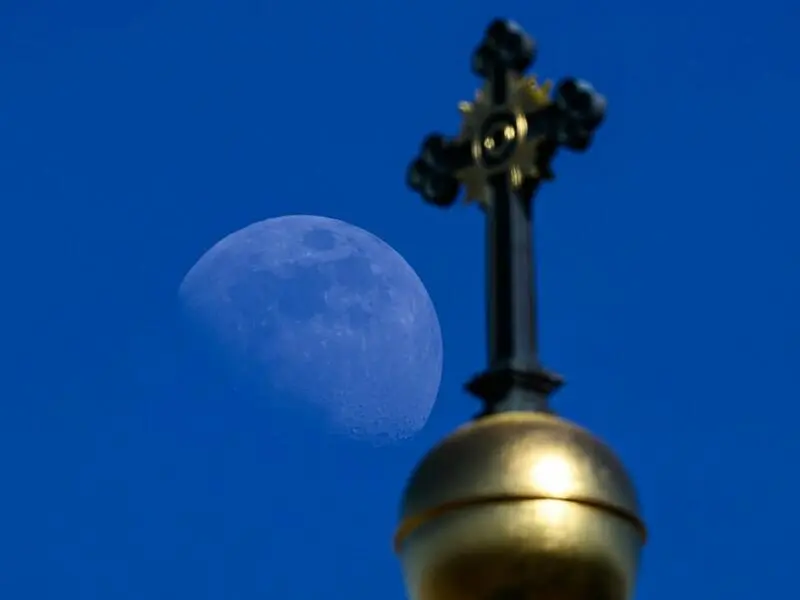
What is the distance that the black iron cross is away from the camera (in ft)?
30.1

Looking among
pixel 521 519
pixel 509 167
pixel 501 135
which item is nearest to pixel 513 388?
pixel 521 519

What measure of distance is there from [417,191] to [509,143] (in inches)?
28.6

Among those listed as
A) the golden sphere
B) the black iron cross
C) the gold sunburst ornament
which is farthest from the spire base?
the gold sunburst ornament

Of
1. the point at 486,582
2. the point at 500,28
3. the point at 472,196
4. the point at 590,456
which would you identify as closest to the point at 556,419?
the point at 590,456

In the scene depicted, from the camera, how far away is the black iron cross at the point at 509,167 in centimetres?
916

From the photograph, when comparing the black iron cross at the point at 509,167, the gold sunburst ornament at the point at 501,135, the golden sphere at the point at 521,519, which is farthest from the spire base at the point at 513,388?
the gold sunburst ornament at the point at 501,135

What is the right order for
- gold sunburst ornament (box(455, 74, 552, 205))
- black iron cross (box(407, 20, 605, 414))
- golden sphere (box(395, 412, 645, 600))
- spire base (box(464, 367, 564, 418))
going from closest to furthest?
golden sphere (box(395, 412, 645, 600)) → spire base (box(464, 367, 564, 418)) → black iron cross (box(407, 20, 605, 414)) → gold sunburst ornament (box(455, 74, 552, 205))

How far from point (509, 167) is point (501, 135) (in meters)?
0.19

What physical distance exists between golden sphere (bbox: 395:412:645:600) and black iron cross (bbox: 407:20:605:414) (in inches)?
23.6

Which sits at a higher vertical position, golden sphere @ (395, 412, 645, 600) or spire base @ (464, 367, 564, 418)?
spire base @ (464, 367, 564, 418)

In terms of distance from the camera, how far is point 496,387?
29.5ft

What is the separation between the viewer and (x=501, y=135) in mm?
9672

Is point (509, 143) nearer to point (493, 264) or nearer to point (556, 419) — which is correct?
point (493, 264)

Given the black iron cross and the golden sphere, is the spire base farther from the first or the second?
the golden sphere
